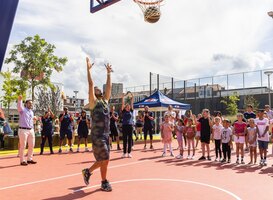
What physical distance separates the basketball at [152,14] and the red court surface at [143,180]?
4.97 m

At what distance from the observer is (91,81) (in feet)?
19.4

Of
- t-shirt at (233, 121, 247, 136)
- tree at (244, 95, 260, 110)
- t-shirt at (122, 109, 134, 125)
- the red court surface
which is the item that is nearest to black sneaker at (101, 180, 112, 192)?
the red court surface

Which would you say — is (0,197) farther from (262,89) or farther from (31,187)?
(262,89)

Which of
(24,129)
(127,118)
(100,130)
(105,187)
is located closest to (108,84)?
(100,130)

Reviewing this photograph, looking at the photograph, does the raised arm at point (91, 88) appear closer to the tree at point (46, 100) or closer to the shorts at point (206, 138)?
the shorts at point (206, 138)

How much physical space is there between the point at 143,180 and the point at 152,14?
5.84 metres

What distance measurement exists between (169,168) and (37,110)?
18708 millimetres

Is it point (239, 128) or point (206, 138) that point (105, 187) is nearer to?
point (206, 138)

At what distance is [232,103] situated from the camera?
125 feet

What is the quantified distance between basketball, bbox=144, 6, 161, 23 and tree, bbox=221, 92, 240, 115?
29113 mm

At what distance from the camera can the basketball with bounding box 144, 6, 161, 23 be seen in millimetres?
10195

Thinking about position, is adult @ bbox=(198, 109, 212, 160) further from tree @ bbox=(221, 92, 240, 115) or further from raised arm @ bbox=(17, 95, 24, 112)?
tree @ bbox=(221, 92, 240, 115)

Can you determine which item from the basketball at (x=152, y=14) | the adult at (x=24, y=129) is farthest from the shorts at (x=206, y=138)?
the adult at (x=24, y=129)

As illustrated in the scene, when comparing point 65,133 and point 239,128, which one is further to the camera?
point 65,133
